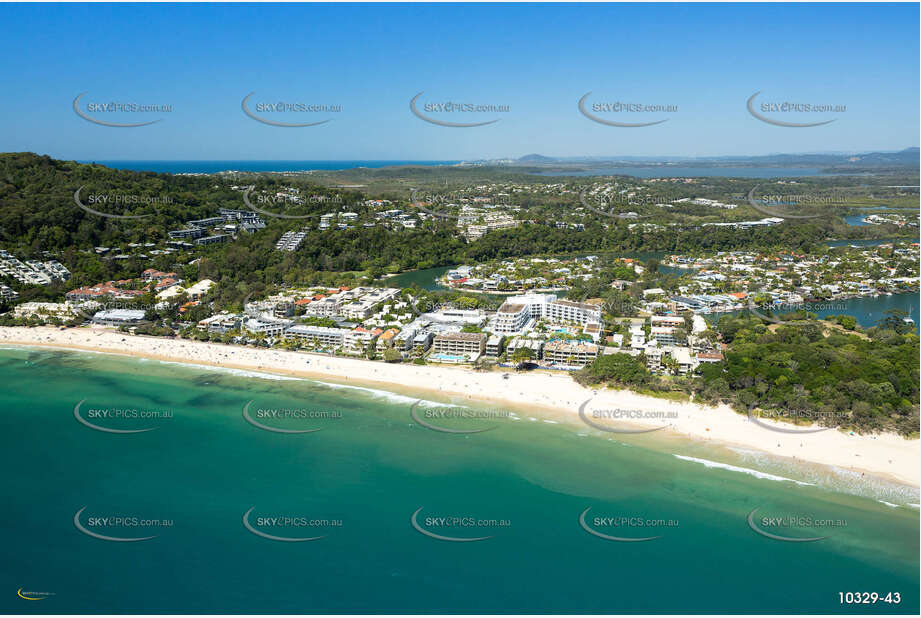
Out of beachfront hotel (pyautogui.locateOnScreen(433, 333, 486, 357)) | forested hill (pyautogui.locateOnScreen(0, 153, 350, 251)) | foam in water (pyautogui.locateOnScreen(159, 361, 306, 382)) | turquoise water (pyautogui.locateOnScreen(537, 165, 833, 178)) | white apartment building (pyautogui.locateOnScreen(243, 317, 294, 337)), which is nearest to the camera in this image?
foam in water (pyautogui.locateOnScreen(159, 361, 306, 382))

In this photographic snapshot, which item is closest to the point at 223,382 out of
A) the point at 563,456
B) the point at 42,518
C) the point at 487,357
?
the point at 42,518

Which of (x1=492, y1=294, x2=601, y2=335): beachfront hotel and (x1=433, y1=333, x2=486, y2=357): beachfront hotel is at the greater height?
(x1=492, y1=294, x2=601, y2=335): beachfront hotel

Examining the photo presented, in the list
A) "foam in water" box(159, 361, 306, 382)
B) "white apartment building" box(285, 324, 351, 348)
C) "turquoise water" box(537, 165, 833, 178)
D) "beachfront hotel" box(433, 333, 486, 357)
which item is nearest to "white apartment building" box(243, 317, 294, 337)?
"white apartment building" box(285, 324, 351, 348)

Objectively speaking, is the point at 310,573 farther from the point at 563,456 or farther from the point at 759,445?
the point at 759,445

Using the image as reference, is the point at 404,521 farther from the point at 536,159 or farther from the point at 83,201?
the point at 536,159

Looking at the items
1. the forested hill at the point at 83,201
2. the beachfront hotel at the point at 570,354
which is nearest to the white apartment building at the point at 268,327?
the beachfront hotel at the point at 570,354

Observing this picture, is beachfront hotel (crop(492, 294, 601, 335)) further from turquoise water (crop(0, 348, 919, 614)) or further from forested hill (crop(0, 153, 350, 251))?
forested hill (crop(0, 153, 350, 251))
